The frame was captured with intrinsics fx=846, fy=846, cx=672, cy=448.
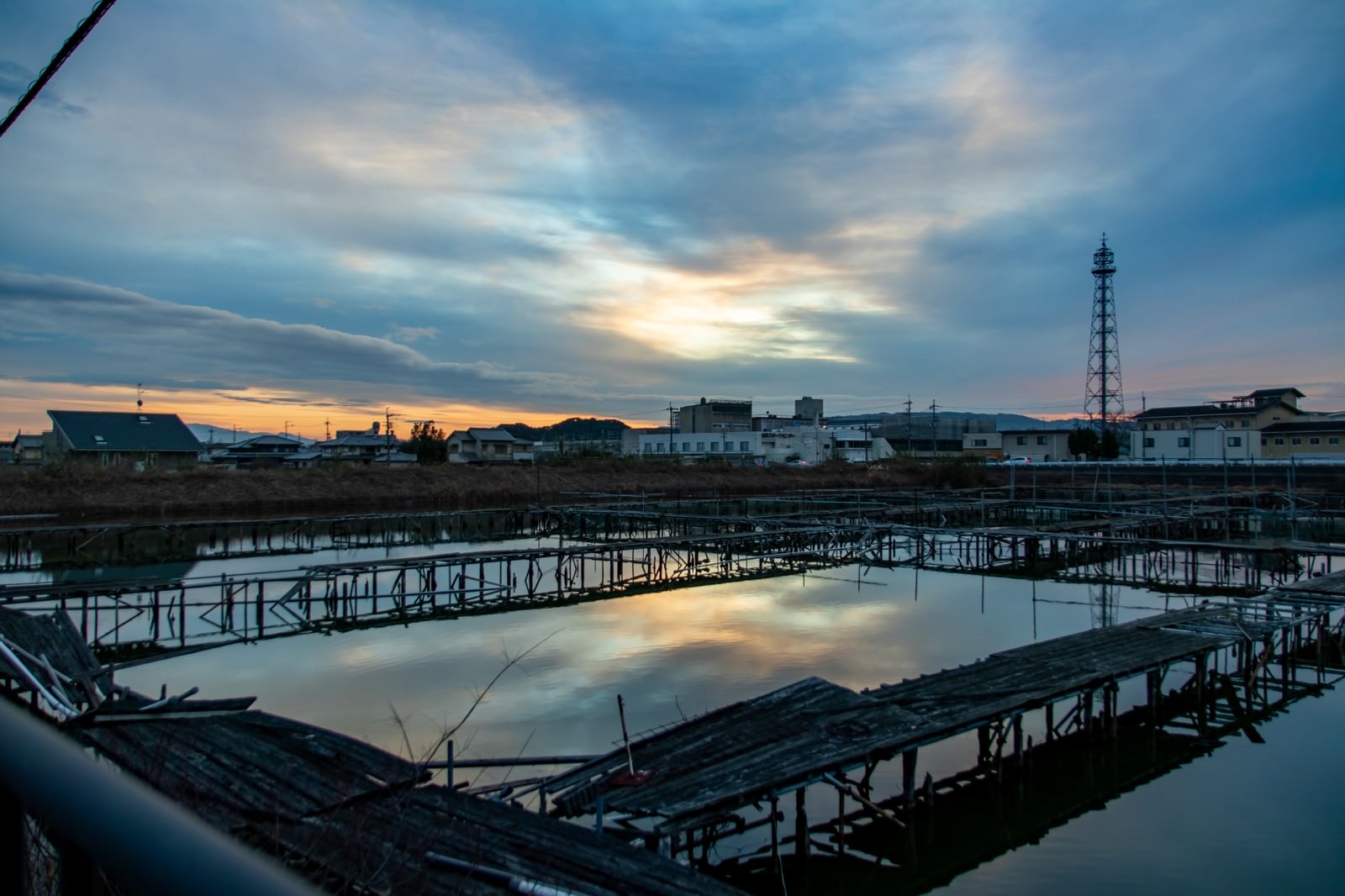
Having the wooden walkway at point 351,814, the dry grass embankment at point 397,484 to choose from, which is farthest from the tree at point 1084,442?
the wooden walkway at point 351,814

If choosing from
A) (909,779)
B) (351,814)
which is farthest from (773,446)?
(351,814)

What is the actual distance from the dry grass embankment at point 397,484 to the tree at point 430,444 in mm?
7339

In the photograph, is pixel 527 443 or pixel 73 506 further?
pixel 527 443

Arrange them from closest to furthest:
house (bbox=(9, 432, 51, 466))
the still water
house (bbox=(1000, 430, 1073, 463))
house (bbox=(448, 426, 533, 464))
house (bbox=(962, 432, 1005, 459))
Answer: the still water → house (bbox=(9, 432, 51, 466)) → house (bbox=(1000, 430, 1073, 463)) → house (bbox=(448, 426, 533, 464)) → house (bbox=(962, 432, 1005, 459))

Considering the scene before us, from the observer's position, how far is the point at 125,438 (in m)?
47.8

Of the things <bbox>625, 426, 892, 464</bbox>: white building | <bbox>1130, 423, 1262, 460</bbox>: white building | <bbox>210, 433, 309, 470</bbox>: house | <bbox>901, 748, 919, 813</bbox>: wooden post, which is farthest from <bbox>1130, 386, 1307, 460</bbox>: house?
<bbox>210, 433, 309, 470</bbox>: house

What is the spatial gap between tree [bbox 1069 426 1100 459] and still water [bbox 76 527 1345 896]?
126ft

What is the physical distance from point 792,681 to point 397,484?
3804 cm

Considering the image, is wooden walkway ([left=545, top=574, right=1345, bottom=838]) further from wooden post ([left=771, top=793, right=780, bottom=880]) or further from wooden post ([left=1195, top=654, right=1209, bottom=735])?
wooden post ([left=771, top=793, right=780, bottom=880])

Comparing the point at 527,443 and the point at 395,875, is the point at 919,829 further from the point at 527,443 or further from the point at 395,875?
the point at 527,443

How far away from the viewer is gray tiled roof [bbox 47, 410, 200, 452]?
46.3 m

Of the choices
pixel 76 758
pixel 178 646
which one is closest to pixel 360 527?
pixel 178 646

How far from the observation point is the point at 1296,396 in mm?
60156

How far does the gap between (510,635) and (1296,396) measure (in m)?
65.2
